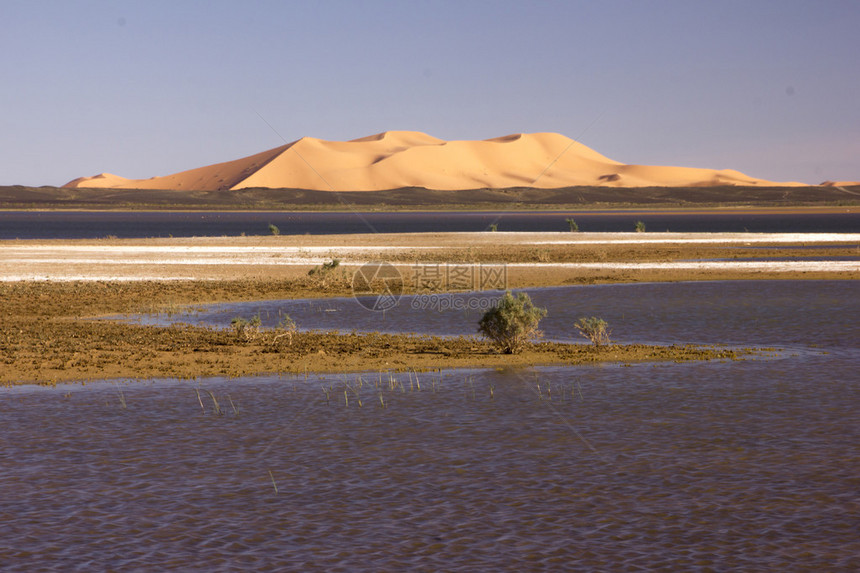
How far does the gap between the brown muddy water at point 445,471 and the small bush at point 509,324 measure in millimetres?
2162

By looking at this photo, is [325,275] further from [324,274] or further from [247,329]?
[247,329]

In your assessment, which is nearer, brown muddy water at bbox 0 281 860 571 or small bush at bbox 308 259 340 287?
brown muddy water at bbox 0 281 860 571

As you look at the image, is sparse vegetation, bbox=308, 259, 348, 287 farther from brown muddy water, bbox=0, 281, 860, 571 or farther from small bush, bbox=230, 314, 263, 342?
brown muddy water, bbox=0, 281, 860, 571

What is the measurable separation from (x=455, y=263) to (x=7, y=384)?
3290 centimetres

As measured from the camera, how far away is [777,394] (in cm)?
1573

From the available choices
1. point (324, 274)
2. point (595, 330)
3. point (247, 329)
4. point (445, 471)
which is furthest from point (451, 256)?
point (445, 471)

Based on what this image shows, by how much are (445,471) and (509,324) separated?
366 inches

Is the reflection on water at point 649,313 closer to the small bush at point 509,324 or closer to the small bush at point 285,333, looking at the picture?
the small bush at point 509,324

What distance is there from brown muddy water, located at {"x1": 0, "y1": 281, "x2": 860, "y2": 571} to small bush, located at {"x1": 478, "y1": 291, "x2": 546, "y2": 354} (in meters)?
2.16

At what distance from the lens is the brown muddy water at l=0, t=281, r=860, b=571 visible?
879 cm

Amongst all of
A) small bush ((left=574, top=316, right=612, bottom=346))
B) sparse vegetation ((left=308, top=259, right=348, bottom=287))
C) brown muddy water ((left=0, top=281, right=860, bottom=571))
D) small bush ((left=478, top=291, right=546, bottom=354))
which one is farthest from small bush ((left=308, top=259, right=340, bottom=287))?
brown muddy water ((left=0, top=281, right=860, bottom=571))

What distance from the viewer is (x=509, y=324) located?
20.5 meters

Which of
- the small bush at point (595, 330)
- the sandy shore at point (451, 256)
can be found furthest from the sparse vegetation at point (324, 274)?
the small bush at point (595, 330)

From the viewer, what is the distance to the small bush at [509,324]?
803 inches
